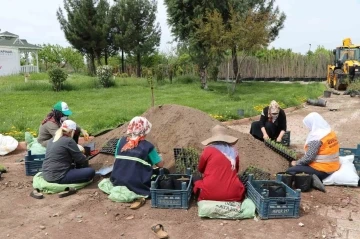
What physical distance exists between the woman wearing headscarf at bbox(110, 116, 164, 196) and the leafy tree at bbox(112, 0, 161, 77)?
2353cm

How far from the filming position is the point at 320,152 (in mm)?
5035

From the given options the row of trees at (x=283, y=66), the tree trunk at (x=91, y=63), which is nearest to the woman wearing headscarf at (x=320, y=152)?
the row of trees at (x=283, y=66)

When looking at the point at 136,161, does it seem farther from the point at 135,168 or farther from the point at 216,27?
the point at 216,27

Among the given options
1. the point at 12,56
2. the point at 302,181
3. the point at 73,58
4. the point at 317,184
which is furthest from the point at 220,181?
the point at 73,58

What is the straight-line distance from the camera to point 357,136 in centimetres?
870

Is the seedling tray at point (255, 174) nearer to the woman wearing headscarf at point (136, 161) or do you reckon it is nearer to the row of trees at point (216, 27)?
the woman wearing headscarf at point (136, 161)

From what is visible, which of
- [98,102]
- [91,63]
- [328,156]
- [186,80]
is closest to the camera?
[328,156]

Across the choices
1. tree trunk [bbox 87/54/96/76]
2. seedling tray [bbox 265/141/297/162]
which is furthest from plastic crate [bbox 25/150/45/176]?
tree trunk [bbox 87/54/96/76]

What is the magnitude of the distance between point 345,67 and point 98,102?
1425 cm

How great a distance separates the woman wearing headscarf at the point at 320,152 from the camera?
195 inches

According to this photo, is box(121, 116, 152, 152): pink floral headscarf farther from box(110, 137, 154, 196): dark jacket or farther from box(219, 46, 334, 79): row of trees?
box(219, 46, 334, 79): row of trees

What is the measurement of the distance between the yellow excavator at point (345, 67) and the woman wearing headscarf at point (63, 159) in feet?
58.5

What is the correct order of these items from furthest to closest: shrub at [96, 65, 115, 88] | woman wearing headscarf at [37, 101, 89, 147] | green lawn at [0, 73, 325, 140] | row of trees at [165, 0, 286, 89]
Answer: shrub at [96, 65, 115, 88] < row of trees at [165, 0, 286, 89] < green lawn at [0, 73, 325, 140] < woman wearing headscarf at [37, 101, 89, 147]

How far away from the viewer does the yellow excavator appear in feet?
63.1
